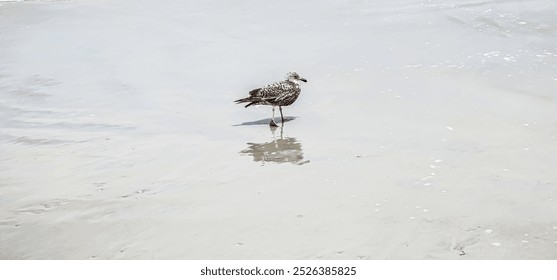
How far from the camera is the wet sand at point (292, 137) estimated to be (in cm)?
594

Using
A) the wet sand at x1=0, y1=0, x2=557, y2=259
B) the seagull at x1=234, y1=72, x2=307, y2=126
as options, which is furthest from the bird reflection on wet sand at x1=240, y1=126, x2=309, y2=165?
the seagull at x1=234, y1=72, x2=307, y2=126

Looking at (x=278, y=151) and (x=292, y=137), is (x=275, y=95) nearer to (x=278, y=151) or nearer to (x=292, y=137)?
(x=292, y=137)

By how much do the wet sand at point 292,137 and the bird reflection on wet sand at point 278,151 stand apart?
1.8 inches

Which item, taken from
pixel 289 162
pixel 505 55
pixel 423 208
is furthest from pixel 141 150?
pixel 505 55

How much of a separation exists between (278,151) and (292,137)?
2.28 ft

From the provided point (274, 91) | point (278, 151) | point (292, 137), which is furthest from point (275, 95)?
point (278, 151)

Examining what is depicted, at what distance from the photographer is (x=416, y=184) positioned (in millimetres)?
6941

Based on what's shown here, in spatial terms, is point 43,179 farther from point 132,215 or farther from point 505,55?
point 505,55

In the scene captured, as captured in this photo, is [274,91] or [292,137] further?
[274,91]

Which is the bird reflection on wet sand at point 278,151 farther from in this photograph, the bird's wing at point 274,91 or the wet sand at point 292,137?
the bird's wing at point 274,91

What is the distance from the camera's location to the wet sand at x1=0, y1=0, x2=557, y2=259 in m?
5.94

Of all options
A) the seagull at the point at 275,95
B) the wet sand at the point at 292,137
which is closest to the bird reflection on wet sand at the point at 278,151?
the wet sand at the point at 292,137

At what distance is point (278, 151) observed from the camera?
28.6ft
